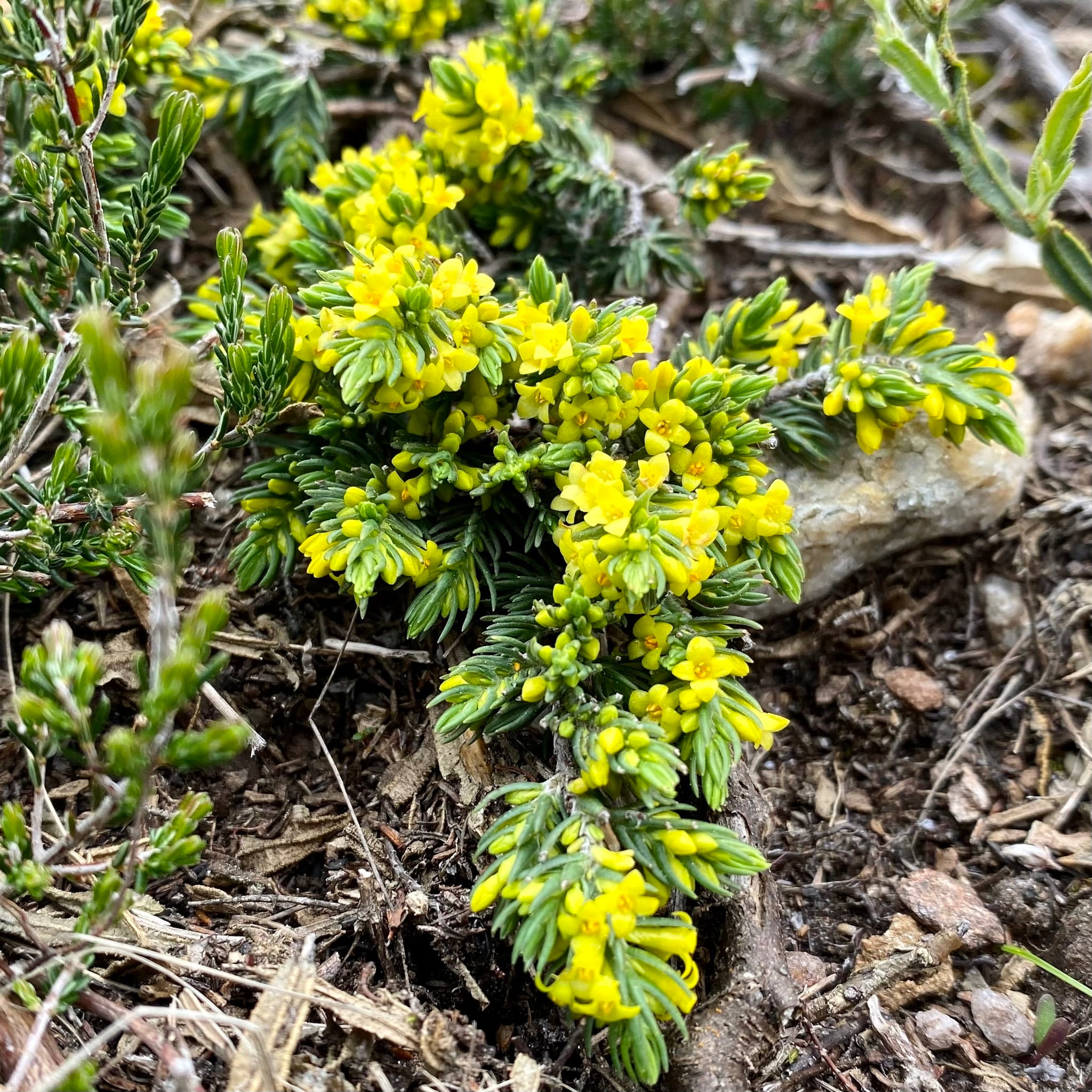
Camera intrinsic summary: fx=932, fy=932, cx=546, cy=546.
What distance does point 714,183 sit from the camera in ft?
10.4

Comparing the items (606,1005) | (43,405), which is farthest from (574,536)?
(43,405)

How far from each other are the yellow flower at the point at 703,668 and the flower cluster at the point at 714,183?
1.68 m

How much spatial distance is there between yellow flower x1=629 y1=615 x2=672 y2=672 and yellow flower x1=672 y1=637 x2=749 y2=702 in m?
0.08

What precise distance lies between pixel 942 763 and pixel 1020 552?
90cm

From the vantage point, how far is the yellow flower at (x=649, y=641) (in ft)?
7.67

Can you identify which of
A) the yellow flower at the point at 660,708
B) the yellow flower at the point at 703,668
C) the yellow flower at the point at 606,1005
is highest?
the yellow flower at the point at 703,668

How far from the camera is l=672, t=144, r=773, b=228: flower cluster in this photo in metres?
3.13

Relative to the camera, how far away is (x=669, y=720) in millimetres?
2246

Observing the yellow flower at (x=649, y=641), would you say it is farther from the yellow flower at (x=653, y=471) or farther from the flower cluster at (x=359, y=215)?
the flower cluster at (x=359, y=215)

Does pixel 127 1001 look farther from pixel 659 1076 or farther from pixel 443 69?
pixel 443 69

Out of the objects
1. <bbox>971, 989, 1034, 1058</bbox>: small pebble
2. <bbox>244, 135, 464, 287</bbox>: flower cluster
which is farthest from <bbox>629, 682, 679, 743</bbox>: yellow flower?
<bbox>244, 135, 464, 287</bbox>: flower cluster

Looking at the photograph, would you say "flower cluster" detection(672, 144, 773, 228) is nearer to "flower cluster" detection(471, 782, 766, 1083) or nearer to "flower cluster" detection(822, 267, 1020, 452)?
"flower cluster" detection(822, 267, 1020, 452)

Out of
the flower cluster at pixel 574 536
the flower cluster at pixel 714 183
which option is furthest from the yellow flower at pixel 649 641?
the flower cluster at pixel 714 183

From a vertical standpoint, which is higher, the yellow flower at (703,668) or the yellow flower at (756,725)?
the yellow flower at (703,668)
